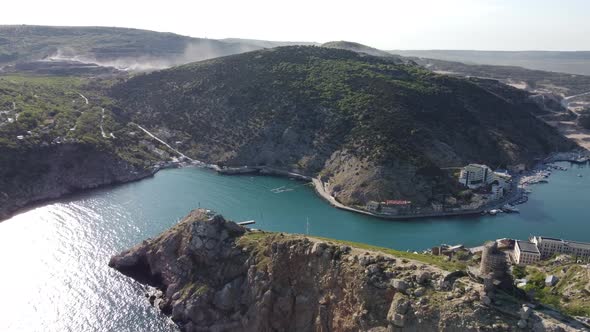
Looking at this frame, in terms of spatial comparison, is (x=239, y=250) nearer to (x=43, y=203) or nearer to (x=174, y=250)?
(x=174, y=250)

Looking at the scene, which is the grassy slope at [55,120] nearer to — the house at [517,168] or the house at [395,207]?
the house at [395,207]

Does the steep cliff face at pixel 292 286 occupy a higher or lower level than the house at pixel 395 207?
higher

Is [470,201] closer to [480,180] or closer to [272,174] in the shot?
[480,180]

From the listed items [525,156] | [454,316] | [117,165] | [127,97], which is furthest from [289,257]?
[127,97]

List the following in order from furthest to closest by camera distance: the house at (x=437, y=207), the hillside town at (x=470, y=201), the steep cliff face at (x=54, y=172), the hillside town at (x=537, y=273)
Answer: the steep cliff face at (x=54, y=172), the house at (x=437, y=207), the hillside town at (x=470, y=201), the hillside town at (x=537, y=273)

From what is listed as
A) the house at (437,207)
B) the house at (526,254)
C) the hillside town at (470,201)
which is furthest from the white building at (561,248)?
the house at (437,207)

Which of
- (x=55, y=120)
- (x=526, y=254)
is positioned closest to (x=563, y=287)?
(x=526, y=254)

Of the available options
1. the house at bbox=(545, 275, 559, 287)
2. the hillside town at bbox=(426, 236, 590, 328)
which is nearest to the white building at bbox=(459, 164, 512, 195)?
the hillside town at bbox=(426, 236, 590, 328)
